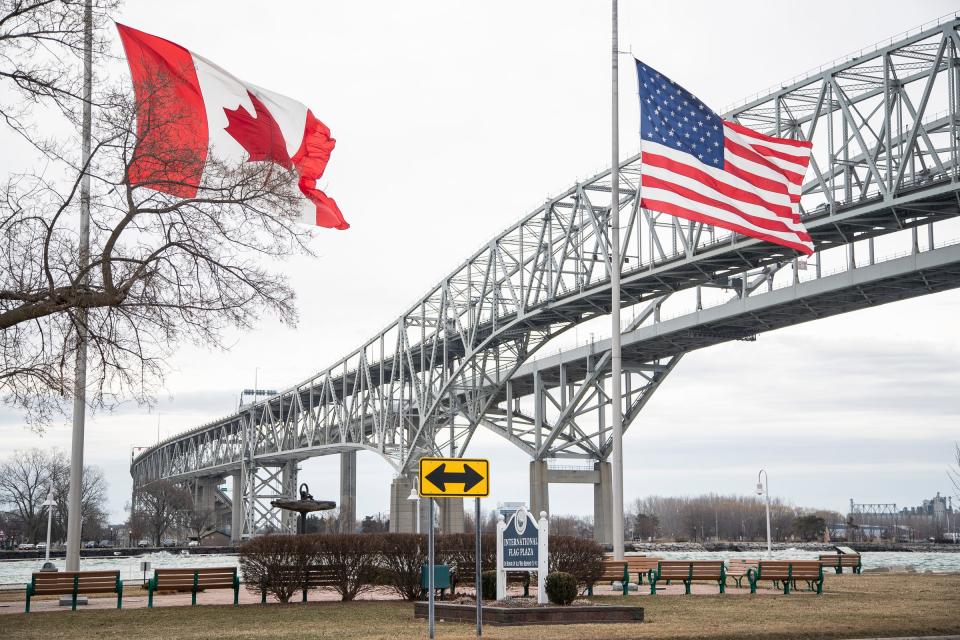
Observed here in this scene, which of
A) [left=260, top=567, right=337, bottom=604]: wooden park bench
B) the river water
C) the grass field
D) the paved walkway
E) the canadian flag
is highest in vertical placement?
the canadian flag

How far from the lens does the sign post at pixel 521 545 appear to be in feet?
66.7

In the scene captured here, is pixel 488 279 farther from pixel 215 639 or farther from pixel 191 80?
pixel 215 639

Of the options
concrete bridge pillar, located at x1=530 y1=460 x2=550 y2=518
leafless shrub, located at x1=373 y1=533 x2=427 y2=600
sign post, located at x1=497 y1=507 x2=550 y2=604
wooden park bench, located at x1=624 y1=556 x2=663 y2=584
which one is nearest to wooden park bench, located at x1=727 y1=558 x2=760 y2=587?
wooden park bench, located at x1=624 y1=556 x2=663 y2=584

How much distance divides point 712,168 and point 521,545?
1119cm

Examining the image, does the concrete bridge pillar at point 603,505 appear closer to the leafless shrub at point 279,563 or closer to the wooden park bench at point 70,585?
the leafless shrub at point 279,563

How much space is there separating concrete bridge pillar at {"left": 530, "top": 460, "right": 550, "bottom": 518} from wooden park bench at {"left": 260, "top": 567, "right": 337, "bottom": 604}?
150ft

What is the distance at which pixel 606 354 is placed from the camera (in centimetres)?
6334

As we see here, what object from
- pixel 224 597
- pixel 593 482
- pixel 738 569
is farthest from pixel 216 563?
pixel 738 569

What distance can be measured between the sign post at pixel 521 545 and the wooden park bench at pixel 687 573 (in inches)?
271

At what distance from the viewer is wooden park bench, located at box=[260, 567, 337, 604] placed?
933 inches

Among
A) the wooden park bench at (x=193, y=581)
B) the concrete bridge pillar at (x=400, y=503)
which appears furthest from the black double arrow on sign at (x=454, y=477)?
the concrete bridge pillar at (x=400, y=503)

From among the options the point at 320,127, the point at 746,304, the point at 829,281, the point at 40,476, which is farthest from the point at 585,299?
the point at 40,476

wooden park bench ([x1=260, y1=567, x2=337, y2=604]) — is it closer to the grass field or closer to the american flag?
the grass field

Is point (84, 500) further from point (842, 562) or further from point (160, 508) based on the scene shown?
point (842, 562)
